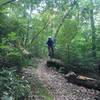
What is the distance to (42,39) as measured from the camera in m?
23.6

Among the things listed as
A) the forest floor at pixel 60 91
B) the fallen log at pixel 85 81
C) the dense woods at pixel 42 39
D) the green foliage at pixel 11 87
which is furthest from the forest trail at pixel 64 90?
the green foliage at pixel 11 87

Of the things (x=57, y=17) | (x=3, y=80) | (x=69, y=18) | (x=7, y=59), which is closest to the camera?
(x=3, y=80)

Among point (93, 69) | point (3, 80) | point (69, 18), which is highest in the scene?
point (69, 18)

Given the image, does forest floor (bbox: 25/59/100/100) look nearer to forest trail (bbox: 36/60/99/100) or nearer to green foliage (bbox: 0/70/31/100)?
forest trail (bbox: 36/60/99/100)

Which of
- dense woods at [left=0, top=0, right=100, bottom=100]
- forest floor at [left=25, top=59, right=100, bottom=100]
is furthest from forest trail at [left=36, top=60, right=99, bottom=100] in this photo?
dense woods at [left=0, top=0, right=100, bottom=100]

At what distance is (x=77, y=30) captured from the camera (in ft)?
63.3

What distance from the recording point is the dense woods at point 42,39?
9.53 meters

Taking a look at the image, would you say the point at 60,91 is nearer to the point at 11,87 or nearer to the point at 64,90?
the point at 64,90

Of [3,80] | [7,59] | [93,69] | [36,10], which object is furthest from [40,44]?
[3,80]

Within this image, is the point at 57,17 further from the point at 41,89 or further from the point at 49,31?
the point at 41,89

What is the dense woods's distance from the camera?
31.3 feet

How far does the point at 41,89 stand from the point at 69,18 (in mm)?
→ 12207

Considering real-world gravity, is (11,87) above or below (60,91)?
above

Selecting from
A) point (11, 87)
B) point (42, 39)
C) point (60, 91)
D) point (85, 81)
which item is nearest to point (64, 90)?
point (60, 91)
